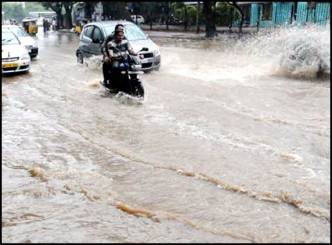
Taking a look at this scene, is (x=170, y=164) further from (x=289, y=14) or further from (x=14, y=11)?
(x=14, y=11)

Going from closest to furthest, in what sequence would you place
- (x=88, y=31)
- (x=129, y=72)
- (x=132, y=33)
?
(x=129, y=72)
(x=132, y=33)
(x=88, y=31)

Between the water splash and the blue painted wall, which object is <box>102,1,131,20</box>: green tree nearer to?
the blue painted wall

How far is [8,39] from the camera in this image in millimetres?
16531

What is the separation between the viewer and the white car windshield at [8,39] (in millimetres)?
16250

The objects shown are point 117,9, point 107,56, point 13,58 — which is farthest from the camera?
point 117,9

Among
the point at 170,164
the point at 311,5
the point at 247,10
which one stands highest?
the point at 311,5

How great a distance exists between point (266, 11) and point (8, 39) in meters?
30.2

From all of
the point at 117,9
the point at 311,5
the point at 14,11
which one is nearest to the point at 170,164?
the point at 311,5

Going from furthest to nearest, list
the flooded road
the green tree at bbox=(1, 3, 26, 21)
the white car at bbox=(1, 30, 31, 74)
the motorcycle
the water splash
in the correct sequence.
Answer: the green tree at bbox=(1, 3, 26, 21) → the white car at bbox=(1, 30, 31, 74) → the water splash → the motorcycle → the flooded road

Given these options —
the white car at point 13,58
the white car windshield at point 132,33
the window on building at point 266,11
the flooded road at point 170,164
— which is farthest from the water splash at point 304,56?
the window on building at point 266,11

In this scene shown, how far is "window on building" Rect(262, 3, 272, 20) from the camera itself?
42247 mm

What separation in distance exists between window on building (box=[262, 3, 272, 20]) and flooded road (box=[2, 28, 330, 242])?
3047 cm

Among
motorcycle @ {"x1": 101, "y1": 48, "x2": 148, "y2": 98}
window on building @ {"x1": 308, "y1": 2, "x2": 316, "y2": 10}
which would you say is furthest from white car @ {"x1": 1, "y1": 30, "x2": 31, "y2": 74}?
window on building @ {"x1": 308, "y1": 2, "x2": 316, "y2": 10}

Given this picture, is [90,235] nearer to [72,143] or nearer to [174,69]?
[72,143]
